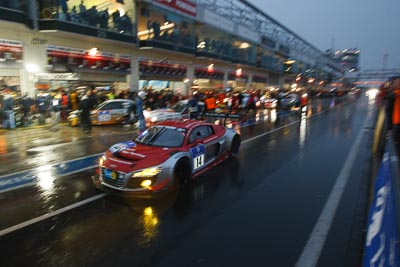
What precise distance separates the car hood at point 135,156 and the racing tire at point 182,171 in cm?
29

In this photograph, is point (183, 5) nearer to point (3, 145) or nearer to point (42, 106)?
point (42, 106)

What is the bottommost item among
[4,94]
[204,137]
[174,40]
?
[204,137]

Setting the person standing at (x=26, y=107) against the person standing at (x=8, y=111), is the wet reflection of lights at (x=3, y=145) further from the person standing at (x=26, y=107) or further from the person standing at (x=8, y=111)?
the person standing at (x=26, y=107)


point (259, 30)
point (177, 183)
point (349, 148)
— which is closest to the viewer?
point (177, 183)

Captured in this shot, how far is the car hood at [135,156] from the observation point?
6.15 metres

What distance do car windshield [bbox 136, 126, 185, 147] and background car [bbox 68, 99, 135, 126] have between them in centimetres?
990

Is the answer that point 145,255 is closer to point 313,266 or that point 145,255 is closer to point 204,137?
point 313,266

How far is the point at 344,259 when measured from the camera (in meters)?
4.22

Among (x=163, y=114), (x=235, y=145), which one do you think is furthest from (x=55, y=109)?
(x=235, y=145)

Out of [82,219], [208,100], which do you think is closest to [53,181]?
[82,219]

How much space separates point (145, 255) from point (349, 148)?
9.36 m

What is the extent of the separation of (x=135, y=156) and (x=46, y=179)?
2.54m

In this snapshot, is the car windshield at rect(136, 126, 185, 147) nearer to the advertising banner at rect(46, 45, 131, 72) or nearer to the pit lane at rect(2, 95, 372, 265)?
the pit lane at rect(2, 95, 372, 265)

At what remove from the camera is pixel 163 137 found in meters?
7.54
